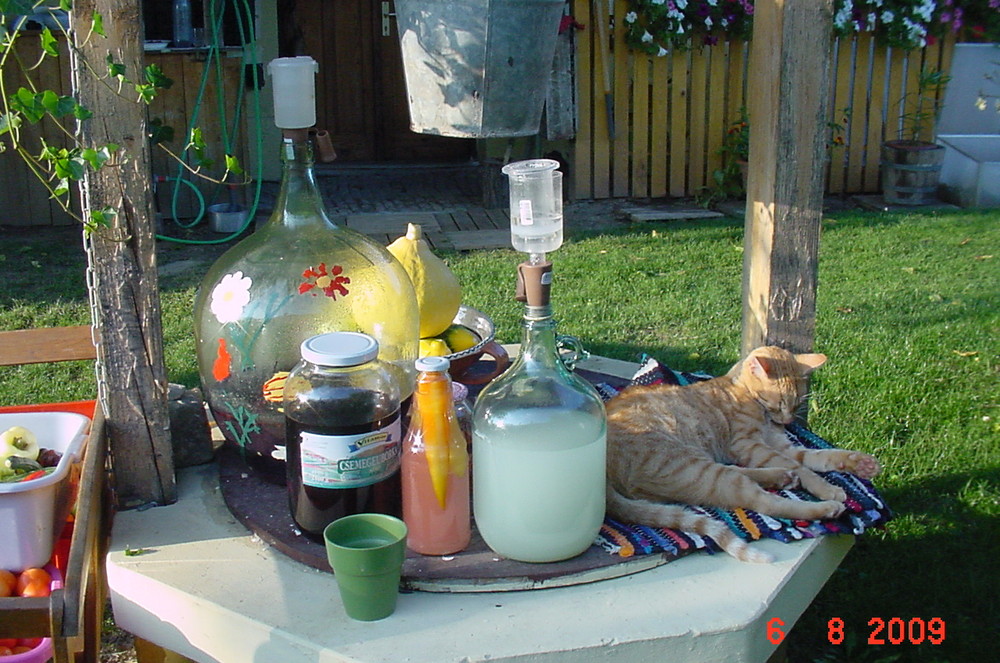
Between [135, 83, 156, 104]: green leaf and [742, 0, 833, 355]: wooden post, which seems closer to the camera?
[135, 83, 156, 104]: green leaf

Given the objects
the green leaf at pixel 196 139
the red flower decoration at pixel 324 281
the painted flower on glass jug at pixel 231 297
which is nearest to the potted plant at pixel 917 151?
the red flower decoration at pixel 324 281

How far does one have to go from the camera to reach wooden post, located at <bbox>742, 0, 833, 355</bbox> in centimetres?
246

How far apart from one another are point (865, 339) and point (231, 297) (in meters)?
3.25

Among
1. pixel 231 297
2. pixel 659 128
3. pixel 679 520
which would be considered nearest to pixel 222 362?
pixel 231 297

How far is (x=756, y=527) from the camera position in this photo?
2.25 meters

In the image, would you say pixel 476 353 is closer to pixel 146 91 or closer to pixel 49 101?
pixel 146 91

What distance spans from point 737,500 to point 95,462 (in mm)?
1397

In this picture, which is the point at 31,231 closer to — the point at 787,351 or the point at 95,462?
the point at 95,462

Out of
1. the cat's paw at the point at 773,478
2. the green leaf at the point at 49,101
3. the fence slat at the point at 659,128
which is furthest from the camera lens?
the fence slat at the point at 659,128

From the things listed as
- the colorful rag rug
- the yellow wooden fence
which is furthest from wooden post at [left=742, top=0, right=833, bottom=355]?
the yellow wooden fence

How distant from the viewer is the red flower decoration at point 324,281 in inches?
95.7

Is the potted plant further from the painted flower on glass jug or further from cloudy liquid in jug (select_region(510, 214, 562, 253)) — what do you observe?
the painted flower on glass jug

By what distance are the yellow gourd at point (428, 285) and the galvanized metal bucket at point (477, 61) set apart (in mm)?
458

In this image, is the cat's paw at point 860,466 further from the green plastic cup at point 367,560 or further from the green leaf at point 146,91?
the green leaf at point 146,91
